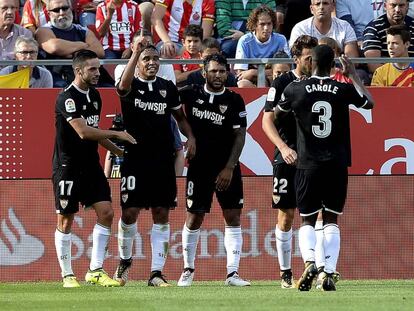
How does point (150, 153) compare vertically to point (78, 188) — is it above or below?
above

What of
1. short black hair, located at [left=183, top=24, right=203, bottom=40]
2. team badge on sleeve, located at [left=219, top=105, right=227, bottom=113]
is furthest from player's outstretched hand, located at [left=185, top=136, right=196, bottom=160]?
short black hair, located at [left=183, top=24, right=203, bottom=40]

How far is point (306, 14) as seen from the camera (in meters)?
19.0

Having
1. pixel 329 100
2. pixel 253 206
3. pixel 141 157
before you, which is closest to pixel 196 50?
pixel 253 206

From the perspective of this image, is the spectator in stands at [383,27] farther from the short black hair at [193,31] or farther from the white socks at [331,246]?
the white socks at [331,246]

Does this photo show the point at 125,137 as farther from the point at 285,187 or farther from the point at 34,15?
the point at 34,15

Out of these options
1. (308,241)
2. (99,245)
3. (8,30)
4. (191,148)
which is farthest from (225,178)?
(8,30)

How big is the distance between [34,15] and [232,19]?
3014 mm

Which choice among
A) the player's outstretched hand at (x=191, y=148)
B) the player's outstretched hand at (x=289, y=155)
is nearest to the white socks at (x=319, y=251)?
the player's outstretched hand at (x=289, y=155)

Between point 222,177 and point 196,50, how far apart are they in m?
3.76

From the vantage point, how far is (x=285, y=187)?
13.7m

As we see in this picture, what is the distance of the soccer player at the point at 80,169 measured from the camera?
13336mm

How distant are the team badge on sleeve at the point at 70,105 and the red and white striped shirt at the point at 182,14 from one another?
16.3 feet

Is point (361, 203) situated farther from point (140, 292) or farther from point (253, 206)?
point (140, 292)

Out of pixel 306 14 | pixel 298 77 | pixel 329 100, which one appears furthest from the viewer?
pixel 306 14
